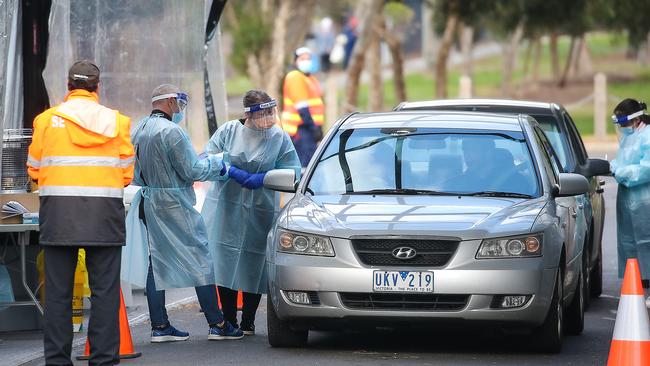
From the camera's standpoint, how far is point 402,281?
899 cm

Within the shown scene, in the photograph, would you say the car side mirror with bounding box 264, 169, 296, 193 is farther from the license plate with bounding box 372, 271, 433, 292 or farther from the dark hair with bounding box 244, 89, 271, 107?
the license plate with bounding box 372, 271, 433, 292

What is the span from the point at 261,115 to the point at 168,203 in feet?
3.14

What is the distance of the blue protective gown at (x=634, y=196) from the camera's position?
1174 cm

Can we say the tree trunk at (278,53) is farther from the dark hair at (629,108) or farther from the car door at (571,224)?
the car door at (571,224)

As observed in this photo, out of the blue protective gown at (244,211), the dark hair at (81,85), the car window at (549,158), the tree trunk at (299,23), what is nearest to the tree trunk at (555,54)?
the tree trunk at (299,23)

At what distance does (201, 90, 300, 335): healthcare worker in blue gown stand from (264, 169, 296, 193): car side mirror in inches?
14.5

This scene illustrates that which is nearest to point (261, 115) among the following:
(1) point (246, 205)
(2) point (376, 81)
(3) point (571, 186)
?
(1) point (246, 205)

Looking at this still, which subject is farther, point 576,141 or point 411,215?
point 576,141

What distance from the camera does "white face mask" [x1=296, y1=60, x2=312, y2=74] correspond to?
59.1 feet

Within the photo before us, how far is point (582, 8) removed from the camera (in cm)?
3538

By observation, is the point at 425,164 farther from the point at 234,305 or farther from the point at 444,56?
the point at 444,56

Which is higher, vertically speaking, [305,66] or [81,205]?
[305,66]

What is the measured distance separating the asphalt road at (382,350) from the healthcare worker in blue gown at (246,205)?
34cm

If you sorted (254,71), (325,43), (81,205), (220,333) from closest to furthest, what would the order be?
(81,205) < (220,333) < (254,71) < (325,43)
